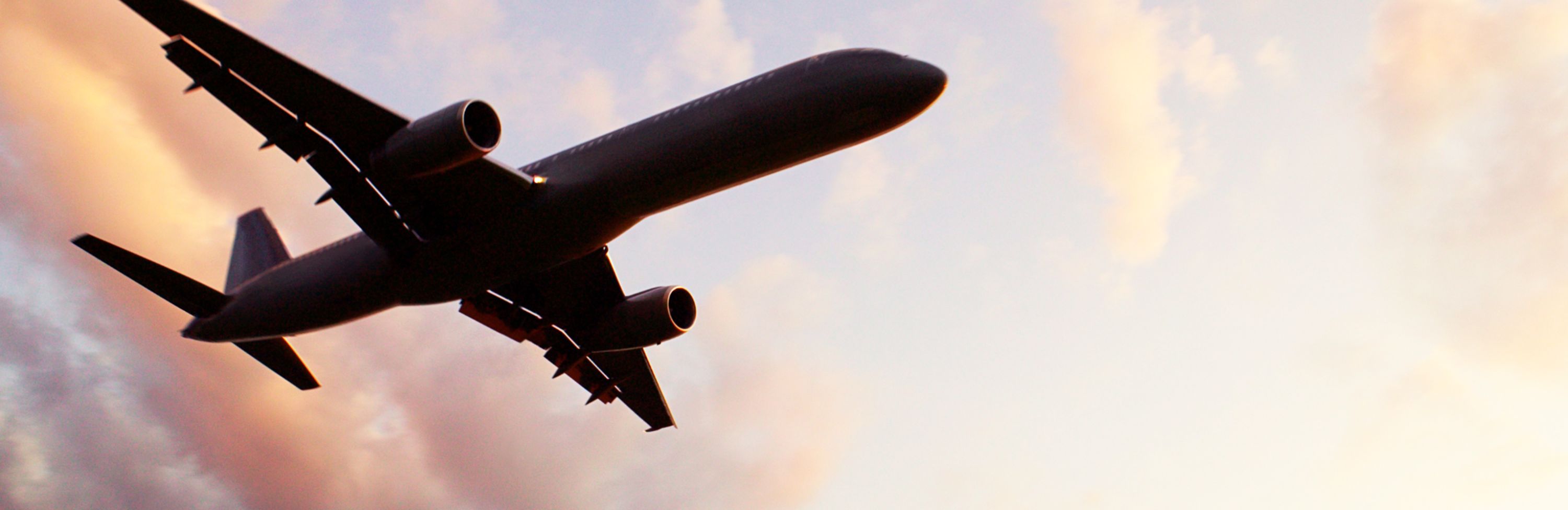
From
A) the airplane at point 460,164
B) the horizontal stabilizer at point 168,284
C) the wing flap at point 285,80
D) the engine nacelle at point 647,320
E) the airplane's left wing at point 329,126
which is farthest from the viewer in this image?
the engine nacelle at point 647,320

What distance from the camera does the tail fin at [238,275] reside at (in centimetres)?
2564

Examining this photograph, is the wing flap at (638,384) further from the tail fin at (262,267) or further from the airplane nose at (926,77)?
the airplane nose at (926,77)

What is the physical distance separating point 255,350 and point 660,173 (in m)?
16.5

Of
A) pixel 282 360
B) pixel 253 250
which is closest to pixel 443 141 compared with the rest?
pixel 282 360

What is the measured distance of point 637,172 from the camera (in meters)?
21.6

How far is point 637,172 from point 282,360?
1564 cm

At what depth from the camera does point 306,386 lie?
99.6ft

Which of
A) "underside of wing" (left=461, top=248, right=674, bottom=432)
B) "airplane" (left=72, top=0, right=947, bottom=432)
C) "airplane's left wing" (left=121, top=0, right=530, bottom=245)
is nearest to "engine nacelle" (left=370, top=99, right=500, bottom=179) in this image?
"airplane" (left=72, top=0, right=947, bottom=432)

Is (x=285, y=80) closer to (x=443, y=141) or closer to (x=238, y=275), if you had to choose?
(x=443, y=141)

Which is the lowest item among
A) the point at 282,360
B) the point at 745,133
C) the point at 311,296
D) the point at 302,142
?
the point at 311,296

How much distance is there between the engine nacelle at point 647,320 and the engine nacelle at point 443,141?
889 cm

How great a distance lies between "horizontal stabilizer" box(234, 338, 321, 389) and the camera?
29469 mm

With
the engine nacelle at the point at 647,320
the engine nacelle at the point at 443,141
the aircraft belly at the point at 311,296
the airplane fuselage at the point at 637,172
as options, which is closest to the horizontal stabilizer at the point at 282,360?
the aircraft belly at the point at 311,296

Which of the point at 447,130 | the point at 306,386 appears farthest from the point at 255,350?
the point at 447,130
